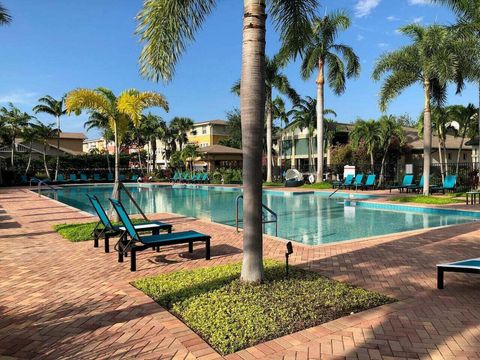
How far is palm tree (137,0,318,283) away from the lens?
475cm

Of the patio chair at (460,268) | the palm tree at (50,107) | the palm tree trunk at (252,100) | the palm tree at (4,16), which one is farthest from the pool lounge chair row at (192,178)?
the patio chair at (460,268)

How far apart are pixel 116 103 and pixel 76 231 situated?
3.39m

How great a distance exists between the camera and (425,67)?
1702 cm

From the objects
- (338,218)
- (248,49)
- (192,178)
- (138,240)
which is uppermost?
(248,49)

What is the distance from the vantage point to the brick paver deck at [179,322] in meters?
3.37

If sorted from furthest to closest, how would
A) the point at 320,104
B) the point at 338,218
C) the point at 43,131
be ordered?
1. the point at 43,131
2. the point at 320,104
3. the point at 338,218

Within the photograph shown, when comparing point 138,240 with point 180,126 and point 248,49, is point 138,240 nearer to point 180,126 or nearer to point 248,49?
point 248,49

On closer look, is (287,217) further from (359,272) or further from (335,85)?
(335,85)

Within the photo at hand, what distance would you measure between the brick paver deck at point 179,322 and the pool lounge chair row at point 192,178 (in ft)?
85.4

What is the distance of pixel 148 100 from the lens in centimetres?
1039

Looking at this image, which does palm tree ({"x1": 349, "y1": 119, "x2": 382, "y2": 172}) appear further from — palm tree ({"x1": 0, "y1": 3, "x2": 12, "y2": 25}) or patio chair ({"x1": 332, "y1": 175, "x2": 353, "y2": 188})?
palm tree ({"x1": 0, "y1": 3, "x2": 12, "y2": 25})

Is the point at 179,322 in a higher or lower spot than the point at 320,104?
lower

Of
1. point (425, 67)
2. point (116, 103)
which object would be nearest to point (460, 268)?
point (116, 103)

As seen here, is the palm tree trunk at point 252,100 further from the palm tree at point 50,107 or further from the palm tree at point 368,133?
the palm tree at point 50,107
